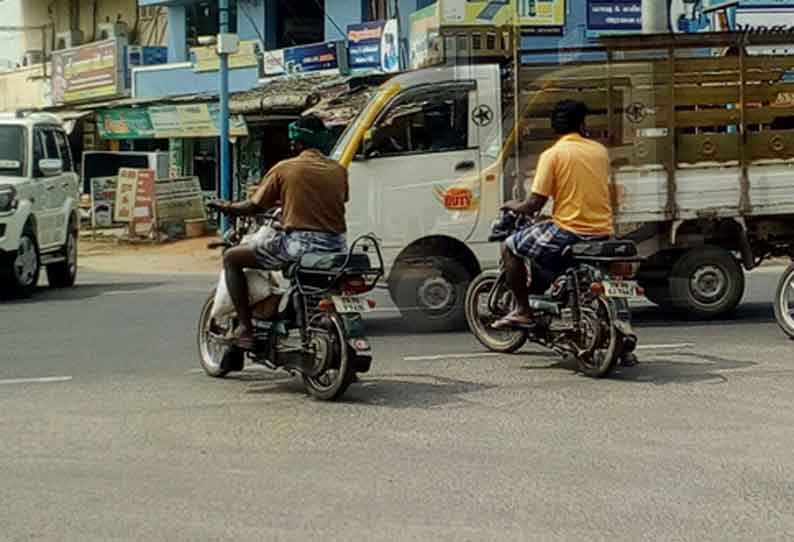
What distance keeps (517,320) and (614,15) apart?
15.9 metres

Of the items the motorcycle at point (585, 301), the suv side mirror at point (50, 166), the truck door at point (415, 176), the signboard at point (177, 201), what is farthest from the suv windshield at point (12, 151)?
the signboard at point (177, 201)

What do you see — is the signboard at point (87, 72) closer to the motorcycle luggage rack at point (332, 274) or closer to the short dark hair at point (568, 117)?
the short dark hair at point (568, 117)

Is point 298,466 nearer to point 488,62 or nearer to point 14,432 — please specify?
point 14,432

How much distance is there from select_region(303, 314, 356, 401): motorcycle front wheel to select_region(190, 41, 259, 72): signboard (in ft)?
69.8

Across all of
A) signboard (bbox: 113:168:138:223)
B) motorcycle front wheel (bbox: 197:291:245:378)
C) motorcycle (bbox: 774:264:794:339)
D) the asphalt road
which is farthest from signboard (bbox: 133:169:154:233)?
motorcycle (bbox: 774:264:794:339)

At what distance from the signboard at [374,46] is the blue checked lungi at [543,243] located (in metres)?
15.1

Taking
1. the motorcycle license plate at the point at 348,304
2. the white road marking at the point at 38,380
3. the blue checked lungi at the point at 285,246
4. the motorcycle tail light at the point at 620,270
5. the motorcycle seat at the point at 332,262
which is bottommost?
the white road marking at the point at 38,380

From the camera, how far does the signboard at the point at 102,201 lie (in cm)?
2900

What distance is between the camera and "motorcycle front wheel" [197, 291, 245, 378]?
900cm

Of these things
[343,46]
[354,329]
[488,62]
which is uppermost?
[343,46]

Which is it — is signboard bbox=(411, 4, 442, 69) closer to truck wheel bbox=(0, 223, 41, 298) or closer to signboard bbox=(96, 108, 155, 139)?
truck wheel bbox=(0, 223, 41, 298)

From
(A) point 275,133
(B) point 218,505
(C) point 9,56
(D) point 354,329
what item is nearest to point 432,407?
(D) point 354,329

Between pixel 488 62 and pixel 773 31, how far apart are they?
2.50m

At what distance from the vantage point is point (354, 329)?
8.09 metres
